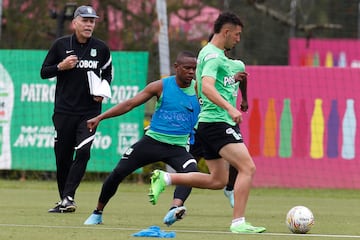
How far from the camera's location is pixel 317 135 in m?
18.2

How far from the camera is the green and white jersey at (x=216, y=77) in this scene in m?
10.5

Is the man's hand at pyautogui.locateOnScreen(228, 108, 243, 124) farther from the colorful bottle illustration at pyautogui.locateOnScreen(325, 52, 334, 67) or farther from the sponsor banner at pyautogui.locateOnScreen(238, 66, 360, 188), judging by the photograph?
the colorful bottle illustration at pyautogui.locateOnScreen(325, 52, 334, 67)

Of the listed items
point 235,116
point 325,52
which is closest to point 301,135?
point 235,116

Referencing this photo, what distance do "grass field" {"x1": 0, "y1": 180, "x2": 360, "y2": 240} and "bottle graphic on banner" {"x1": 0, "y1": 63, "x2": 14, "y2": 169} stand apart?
0.55 meters

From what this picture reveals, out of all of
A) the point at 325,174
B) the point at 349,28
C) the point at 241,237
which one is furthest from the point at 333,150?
the point at 349,28

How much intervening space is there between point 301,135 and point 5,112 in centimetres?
499

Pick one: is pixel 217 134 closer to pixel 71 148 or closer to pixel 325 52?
pixel 71 148

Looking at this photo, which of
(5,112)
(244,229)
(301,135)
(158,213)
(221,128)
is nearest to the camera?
(244,229)

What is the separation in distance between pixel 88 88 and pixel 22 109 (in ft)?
20.3

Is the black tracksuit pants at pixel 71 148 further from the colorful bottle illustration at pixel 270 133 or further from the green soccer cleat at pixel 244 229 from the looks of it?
the colorful bottle illustration at pixel 270 133

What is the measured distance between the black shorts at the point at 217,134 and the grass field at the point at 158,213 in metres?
0.84

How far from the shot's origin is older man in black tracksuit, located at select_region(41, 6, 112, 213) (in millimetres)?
12891

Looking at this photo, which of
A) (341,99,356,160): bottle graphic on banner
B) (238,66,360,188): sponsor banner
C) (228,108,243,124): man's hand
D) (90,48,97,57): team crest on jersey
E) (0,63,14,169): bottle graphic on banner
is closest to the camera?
(228,108,243,124): man's hand

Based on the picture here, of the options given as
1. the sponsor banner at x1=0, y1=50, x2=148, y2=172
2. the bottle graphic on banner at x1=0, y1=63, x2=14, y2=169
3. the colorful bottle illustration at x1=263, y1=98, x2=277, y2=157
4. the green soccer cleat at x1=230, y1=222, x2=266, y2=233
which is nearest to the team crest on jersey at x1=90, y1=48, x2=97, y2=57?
the green soccer cleat at x1=230, y1=222, x2=266, y2=233
